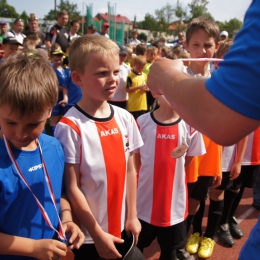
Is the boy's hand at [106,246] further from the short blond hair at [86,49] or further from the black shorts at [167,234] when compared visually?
the short blond hair at [86,49]

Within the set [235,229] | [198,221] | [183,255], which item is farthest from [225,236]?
[183,255]

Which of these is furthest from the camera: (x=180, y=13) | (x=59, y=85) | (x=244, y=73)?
(x=180, y=13)

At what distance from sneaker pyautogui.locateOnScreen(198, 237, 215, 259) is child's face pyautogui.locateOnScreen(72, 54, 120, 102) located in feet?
6.19

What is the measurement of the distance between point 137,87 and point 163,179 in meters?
3.93

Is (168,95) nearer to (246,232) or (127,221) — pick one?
(127,221)

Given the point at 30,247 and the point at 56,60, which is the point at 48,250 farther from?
the point at 56,60

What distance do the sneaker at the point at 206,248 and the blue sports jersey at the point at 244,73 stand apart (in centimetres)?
237

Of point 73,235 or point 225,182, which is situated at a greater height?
point 73,235

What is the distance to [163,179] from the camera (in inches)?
84.9

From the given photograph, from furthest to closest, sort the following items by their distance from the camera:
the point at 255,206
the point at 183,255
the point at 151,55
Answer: the point at 151,55 → the point at 255,206 → the point at 183,255

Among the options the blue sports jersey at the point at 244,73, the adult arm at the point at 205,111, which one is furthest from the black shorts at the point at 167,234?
the blue sports jersey at the point at 244,73

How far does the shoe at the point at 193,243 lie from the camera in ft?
9.19

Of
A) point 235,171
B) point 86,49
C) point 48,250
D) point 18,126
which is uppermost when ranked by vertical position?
point 86,49

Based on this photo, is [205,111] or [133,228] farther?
[133,228]
